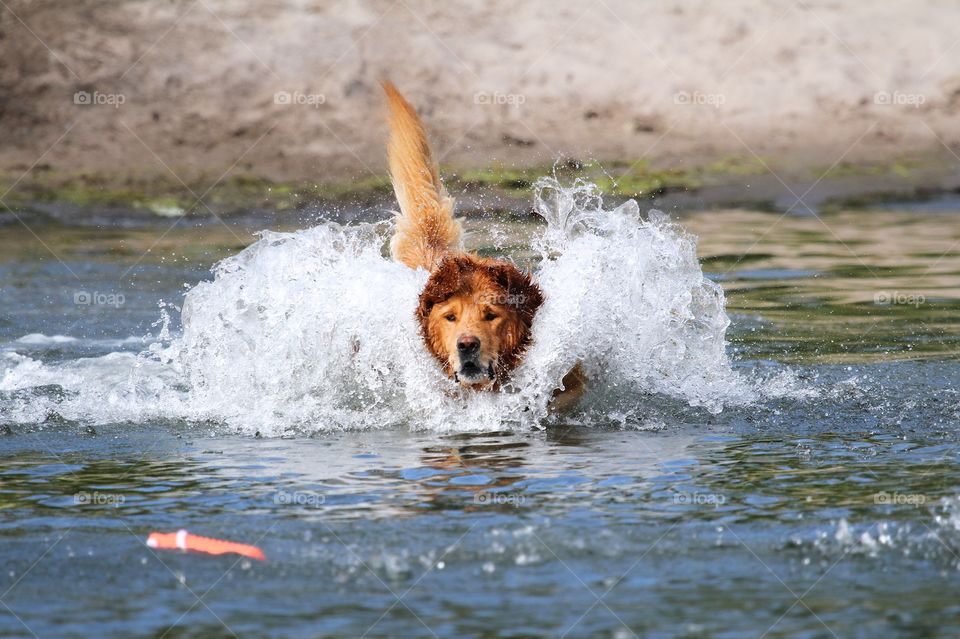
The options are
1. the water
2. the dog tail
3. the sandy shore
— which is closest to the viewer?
the water

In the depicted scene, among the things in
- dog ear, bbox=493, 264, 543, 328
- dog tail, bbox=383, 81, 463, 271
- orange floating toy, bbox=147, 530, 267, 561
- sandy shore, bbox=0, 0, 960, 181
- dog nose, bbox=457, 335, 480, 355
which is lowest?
orange floating toy, bbox=147, 530, 267, 561

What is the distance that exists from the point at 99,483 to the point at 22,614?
1.66 metres

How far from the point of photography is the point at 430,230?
893 cm

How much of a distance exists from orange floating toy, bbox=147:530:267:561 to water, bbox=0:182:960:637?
64mm

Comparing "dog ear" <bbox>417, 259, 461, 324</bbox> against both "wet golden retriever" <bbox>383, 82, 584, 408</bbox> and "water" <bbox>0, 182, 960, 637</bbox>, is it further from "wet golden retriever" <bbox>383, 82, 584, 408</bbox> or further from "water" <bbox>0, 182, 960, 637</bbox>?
"water" <bbox>0, 182, 960, 637</bbox>

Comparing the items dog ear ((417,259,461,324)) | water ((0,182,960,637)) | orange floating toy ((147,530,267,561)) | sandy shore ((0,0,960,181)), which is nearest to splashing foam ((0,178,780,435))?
water ((0,182,960,637))

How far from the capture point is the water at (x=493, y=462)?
477 cm

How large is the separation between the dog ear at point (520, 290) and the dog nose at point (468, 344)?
358mm

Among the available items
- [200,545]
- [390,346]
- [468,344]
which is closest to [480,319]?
[468,344]

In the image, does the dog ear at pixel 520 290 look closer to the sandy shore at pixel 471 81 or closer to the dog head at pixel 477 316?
the dog head at pixel 477 316

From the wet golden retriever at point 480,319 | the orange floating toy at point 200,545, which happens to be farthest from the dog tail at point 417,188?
the orange floating toy at point 200,545

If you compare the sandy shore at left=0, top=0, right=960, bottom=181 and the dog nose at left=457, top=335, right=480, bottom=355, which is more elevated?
the sandy shore at left=0, top=0, right=960, bottom=181

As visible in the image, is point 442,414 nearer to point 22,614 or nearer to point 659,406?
point 659,406

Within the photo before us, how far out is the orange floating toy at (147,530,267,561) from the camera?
17.4 ft
